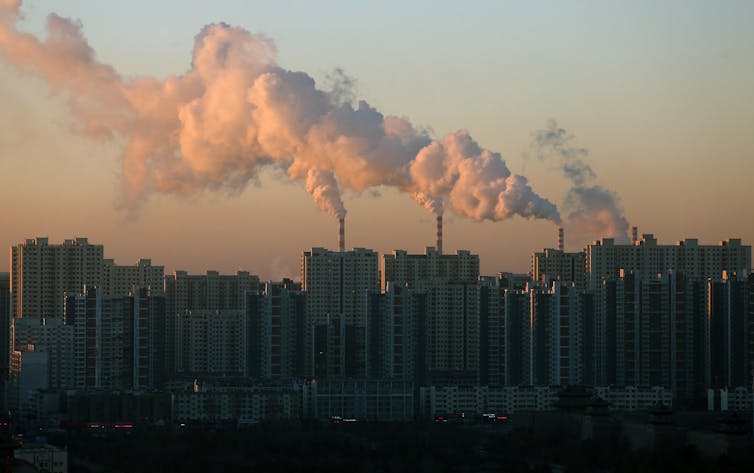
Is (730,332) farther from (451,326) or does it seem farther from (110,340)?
(110,340)

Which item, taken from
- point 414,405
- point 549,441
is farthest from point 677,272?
point 549,441

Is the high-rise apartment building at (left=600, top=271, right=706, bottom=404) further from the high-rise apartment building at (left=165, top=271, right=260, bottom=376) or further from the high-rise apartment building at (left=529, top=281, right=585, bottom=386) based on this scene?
the high-rise apartment building at (left=165, top=271, right=260, bottom=376)

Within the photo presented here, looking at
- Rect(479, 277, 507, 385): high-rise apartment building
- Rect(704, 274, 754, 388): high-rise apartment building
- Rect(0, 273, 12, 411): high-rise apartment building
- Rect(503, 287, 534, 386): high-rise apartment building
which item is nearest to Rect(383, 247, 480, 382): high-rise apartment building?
Rect(479, 277, 507, 385): high-rise apartment building

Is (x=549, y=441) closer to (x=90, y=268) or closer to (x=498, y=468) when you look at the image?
(x=498, y=468)

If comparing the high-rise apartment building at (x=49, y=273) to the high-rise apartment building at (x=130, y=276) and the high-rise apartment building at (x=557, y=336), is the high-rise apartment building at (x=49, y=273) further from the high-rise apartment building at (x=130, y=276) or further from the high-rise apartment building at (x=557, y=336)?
the high-rise apartment building at (x=557, y=336)

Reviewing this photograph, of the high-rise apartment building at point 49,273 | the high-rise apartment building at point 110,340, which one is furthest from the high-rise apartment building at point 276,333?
the high-rise apartment building at point 49,273
